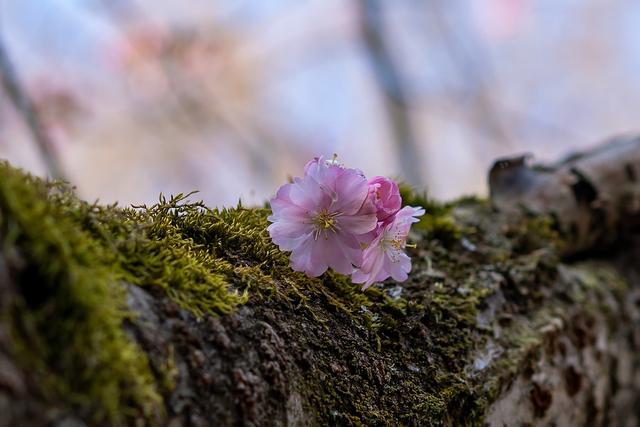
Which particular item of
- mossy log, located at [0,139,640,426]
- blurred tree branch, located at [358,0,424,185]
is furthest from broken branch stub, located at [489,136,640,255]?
blurred tree branch, located at [358,0,424,185]

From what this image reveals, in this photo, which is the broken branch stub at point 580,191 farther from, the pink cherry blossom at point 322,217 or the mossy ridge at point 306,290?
the pink cherry blossom at point 322,217

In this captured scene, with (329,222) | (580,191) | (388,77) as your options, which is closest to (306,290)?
(329,222)

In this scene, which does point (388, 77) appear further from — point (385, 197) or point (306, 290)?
point (306, 290)

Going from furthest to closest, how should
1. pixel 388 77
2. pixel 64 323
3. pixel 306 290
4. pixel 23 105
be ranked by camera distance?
pixel 388 77, pixel 23 105, pixel 306 290, pixel 64 323

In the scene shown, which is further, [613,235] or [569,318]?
[613,235]

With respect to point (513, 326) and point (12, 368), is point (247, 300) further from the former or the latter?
point (513, 326)

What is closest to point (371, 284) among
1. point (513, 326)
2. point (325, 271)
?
point (325, 271)

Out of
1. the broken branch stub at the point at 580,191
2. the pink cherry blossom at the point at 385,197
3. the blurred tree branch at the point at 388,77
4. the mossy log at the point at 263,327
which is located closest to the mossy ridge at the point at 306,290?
the mossy log at the point at 263,327

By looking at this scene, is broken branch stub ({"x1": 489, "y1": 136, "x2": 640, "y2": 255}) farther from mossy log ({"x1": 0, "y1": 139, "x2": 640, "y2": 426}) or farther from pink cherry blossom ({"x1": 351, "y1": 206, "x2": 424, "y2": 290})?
pink cherry blossom ({"x1": 351, "y1": 206, "x2": 424, "y2": 290})
